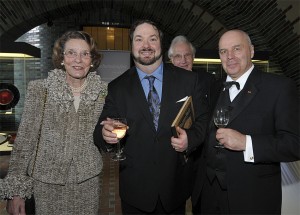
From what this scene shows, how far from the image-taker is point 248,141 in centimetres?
200

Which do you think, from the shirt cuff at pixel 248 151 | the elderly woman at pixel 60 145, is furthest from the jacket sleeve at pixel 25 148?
the shirt cuff at pixel 248 151

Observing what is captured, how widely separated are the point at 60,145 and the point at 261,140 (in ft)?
4.65

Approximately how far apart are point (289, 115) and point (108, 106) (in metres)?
1.26

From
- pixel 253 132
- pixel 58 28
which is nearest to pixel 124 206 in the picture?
pixel 253 132

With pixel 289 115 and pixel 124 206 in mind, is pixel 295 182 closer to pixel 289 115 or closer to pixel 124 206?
pixel 289 115

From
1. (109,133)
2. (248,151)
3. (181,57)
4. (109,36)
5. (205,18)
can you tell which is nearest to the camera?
(109,133)

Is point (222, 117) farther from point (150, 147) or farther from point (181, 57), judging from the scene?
point (181, 57)

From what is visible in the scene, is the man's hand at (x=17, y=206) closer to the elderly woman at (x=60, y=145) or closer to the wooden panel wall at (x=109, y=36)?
the elderly woman at (x=60, y=145)

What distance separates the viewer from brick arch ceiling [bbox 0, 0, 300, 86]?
5836 millimetres

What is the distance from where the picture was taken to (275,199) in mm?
2145

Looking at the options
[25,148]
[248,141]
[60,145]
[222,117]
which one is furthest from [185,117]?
[25,148]

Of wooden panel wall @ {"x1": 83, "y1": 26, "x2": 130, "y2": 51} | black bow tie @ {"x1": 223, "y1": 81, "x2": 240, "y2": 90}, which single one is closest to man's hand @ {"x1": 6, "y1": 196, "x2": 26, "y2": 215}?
black bow tie @ {"x1": 223, "y1": 81, "x2": 240, "y2": 90}

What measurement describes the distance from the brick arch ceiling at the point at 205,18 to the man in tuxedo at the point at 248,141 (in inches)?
147

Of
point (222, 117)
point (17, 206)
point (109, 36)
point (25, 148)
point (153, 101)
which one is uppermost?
point (109, 36)
